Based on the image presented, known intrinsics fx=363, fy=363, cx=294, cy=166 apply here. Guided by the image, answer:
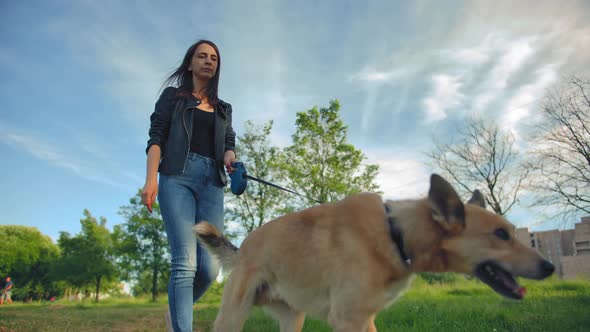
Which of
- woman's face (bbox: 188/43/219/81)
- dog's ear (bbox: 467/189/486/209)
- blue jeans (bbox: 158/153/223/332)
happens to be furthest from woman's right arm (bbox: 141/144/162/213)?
dog's ear (bbox: 467/189/486/209)

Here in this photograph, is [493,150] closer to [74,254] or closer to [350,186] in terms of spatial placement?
[350,186]

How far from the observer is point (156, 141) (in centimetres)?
434

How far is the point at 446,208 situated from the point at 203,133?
3025mm

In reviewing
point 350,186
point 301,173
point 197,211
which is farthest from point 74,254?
point 197,211

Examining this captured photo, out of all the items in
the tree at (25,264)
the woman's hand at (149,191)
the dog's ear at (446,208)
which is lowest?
the tree at (25,264)

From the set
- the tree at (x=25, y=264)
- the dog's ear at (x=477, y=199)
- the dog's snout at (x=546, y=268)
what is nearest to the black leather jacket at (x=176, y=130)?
the dog's ear at (x=477, y=199)

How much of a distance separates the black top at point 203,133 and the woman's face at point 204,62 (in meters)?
0.54

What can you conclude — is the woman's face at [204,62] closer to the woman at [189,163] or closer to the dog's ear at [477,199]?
the woman at [189,163]

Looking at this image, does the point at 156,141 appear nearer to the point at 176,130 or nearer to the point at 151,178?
the point at 176,130

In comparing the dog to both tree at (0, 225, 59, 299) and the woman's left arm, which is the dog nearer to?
the woman's left arm

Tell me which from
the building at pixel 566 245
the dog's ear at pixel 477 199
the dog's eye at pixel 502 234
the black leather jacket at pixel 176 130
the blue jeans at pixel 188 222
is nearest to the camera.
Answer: the dog's eye at pixel 502 234

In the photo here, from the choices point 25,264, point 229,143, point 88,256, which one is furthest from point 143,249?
point 229,143

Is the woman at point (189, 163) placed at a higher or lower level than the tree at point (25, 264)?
higher

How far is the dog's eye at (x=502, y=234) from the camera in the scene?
3.02 m
